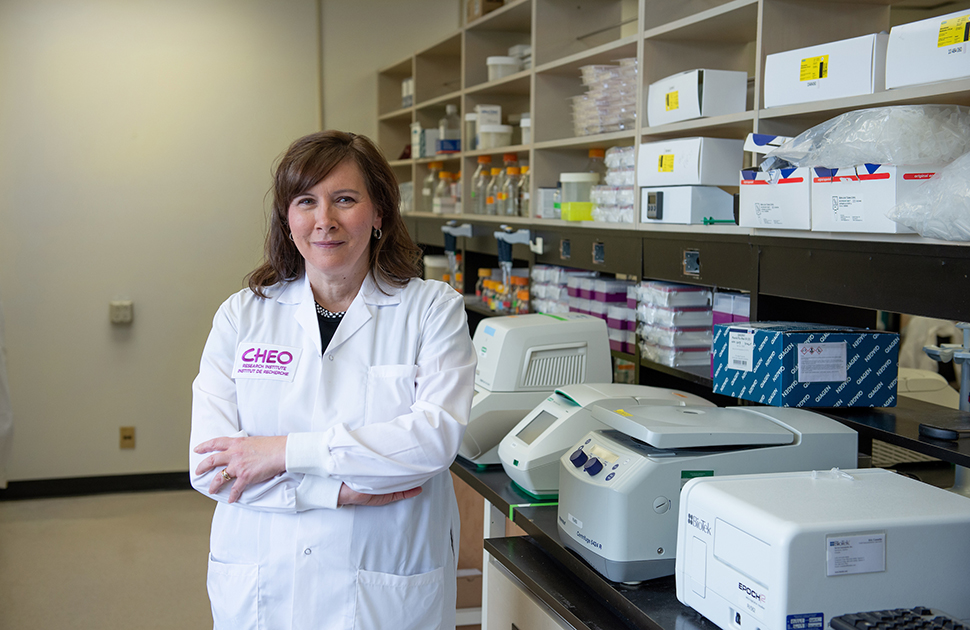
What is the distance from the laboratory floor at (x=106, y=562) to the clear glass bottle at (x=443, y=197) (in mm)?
1921

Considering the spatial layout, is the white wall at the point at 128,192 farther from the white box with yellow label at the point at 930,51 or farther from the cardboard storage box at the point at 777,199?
the white box with yellow label at the point at 930,51

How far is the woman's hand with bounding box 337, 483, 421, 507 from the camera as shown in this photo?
1518 mm

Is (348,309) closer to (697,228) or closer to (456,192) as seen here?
(697,228)

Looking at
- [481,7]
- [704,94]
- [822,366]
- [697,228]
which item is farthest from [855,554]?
[481,7]

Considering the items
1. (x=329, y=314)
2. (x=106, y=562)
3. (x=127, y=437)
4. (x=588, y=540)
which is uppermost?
(x=329, y=314)

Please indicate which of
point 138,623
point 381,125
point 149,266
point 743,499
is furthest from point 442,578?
point 381,125

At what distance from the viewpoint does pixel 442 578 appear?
1646 millimetres

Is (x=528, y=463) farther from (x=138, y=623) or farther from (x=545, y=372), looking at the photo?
(x=138, y=623)

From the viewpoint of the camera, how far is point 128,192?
14.9 ft

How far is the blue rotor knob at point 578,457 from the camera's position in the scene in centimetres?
170

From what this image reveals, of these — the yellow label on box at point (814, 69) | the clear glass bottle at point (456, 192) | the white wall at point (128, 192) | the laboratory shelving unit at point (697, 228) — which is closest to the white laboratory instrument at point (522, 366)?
the laboratory shelving unit at point (697, 228)

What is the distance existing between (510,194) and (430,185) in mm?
1157

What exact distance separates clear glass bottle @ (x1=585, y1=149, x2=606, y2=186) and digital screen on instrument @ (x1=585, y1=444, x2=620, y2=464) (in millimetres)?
1507

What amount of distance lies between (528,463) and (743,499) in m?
0.74
